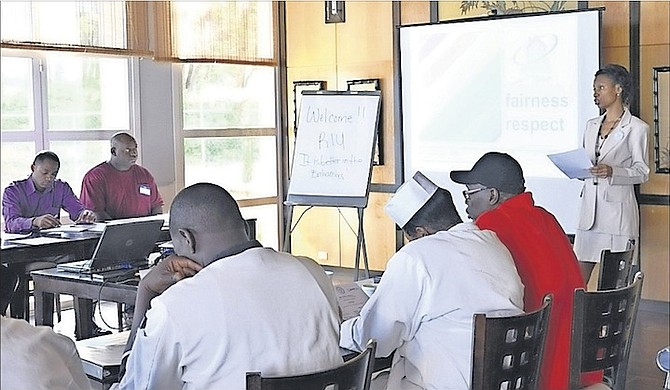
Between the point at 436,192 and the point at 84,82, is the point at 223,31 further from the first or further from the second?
the point at 436,192

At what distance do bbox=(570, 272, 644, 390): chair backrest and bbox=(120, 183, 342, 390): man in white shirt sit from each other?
0.83 m

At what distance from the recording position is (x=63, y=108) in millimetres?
6973

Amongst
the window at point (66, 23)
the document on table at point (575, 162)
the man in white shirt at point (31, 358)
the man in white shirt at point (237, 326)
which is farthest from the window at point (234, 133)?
the man in white shirt at point (31, 358)

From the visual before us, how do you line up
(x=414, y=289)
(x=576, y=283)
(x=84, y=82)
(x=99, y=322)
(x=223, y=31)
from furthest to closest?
(x=223, y=31)
(x=84, y=82)
(x=99, y=322)
(x=576, y=283)
(x=414, y=289)

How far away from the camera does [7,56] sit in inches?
256

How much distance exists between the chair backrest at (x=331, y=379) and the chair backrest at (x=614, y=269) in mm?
1515

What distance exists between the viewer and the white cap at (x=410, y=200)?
9.37ft

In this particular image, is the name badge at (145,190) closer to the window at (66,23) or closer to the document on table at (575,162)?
the window at (66,23)

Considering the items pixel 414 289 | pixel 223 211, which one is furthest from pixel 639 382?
pixel 223 211

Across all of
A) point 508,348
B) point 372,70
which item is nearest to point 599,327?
point 508,348

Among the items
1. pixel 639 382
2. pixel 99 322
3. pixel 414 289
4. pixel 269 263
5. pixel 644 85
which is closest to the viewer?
pixel 269 263

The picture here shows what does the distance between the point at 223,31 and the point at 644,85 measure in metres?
3.64

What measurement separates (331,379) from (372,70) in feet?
20.5

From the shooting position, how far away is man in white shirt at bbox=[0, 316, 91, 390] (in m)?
1.61
